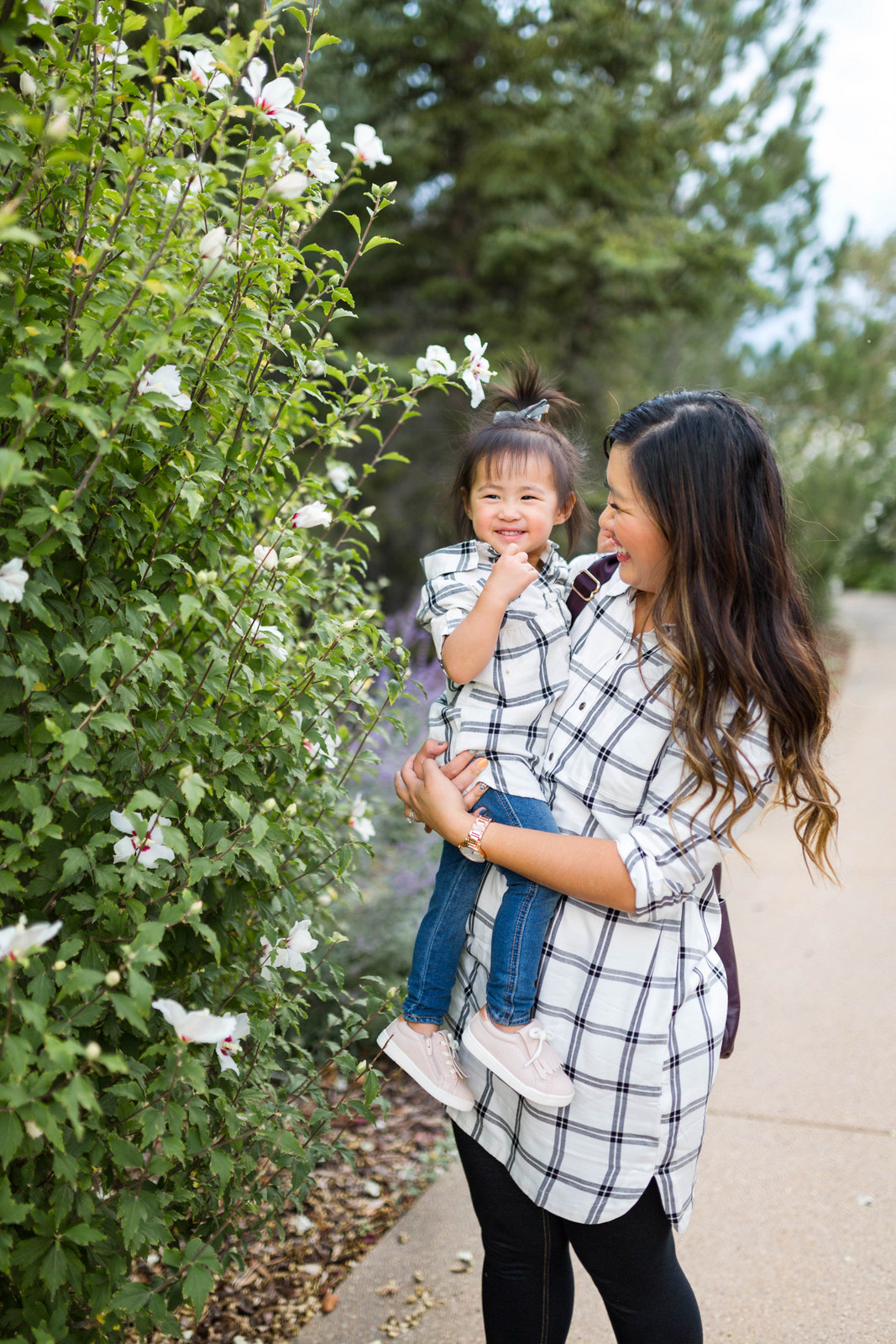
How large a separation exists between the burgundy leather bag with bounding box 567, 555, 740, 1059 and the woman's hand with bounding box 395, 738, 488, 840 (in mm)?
349

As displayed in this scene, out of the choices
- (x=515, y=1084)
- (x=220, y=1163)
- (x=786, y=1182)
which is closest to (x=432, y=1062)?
(x=515, y=1084)

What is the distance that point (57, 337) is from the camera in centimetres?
124

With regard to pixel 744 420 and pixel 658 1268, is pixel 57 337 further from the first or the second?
pixel 658 1268

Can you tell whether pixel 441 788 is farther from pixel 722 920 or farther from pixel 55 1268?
pixel 55 1268

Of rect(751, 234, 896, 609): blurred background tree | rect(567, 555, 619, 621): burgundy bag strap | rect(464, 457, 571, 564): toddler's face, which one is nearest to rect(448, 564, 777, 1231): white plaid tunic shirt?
rect(567, 555, 619, 621): burgundy bag strap

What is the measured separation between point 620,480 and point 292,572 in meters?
0.62

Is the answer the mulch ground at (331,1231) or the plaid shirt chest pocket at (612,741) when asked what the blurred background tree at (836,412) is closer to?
the mulch ground at (331,1231)

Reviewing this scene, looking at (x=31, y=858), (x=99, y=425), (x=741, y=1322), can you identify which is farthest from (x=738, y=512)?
(x=741, y=1322)

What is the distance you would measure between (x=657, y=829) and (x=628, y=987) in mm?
250

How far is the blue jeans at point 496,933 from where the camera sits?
154 cm

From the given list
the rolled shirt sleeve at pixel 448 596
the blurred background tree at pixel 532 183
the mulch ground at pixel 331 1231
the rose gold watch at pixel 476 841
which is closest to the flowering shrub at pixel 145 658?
the rolled shirt sleeve at pixel 448 596

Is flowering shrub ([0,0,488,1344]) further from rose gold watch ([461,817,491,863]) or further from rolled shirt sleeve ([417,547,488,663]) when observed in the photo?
rose gold watch ([461,817,491,863])

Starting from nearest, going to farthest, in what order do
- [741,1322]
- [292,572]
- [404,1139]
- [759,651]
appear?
[759,651]
[292,572]
[741,1322]
[404,1139]

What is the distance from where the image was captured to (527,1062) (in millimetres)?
1482
